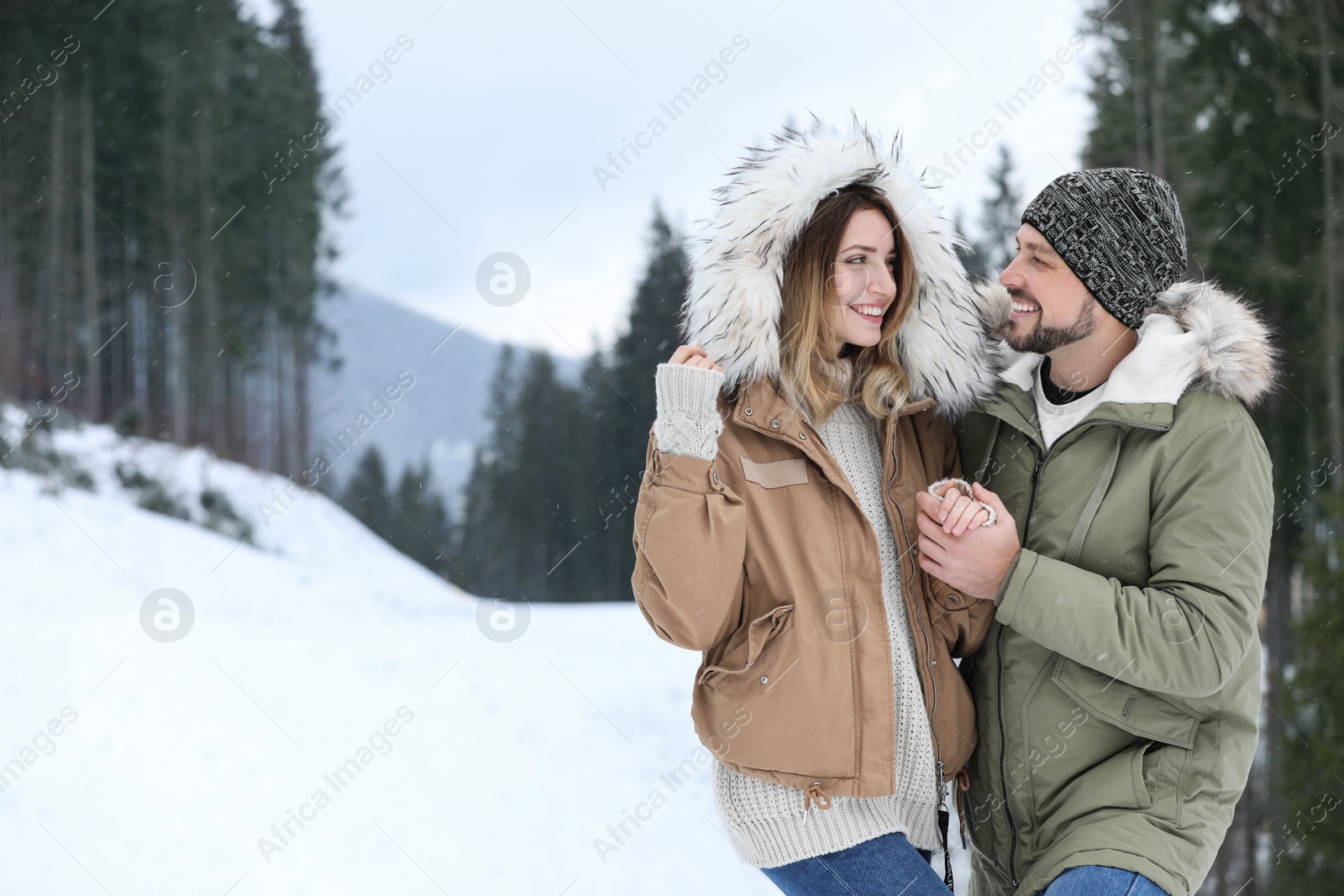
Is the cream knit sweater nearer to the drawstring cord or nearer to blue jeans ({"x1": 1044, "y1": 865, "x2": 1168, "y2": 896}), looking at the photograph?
the drawstring cord

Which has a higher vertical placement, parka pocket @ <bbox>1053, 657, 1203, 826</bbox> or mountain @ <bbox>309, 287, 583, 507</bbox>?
parka pocket @ <bbox>1053, 657, 1203, 826</bbox>

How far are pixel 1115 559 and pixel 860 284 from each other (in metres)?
0.89

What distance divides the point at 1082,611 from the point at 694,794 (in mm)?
5081

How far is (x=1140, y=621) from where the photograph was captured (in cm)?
195

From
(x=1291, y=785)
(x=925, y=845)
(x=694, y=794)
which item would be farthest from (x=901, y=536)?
(x=1291, y=785)

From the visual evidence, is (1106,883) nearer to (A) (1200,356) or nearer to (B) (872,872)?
(B) (872,872)

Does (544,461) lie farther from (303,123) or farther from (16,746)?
(16,746)

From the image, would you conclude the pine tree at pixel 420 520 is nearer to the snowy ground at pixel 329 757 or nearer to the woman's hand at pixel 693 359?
the snowy ground at pixel 329 757

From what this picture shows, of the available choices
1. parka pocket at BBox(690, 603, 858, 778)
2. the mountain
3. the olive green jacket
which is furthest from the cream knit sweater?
the mountain

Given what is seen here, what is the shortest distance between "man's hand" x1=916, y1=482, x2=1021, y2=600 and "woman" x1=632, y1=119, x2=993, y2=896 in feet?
0.15

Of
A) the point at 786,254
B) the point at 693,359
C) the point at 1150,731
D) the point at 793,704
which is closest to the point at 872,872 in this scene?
the point at 793,704

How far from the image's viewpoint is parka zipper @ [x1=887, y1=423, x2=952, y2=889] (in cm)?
221

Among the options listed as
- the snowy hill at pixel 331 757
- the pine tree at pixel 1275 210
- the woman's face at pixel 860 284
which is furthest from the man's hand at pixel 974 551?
the pine tree at pixel 1275 210

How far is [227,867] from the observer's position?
15.9ft
